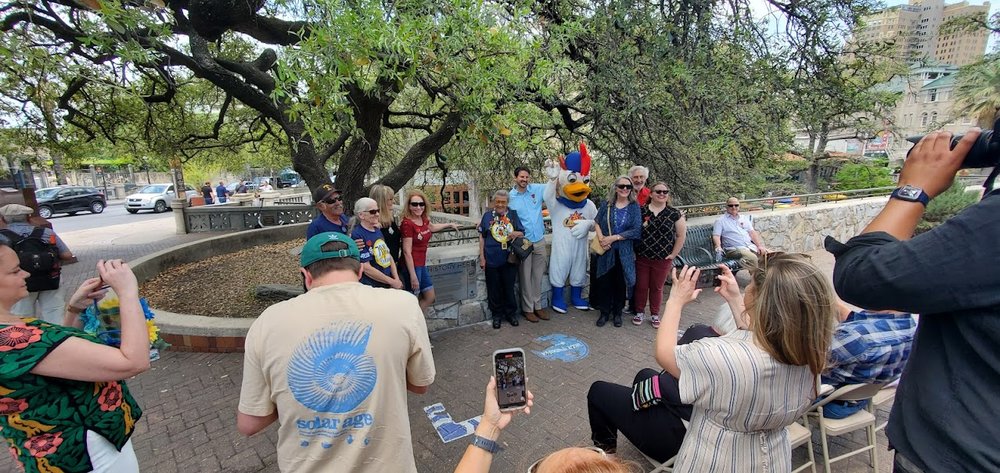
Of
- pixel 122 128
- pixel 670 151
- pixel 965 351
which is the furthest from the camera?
pixel 122 128

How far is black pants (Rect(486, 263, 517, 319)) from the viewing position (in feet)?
16.9

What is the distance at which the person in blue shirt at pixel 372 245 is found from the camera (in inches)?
154

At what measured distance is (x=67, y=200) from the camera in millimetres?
21641

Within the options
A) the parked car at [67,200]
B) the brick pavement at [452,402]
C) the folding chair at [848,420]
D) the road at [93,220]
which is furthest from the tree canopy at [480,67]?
the parked car at [67,200]

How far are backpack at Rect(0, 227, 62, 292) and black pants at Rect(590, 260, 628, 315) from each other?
19.3ft

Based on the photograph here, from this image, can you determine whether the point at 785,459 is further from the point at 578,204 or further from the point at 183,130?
the point at 183,130

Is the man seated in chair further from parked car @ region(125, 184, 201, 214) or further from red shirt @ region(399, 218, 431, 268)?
parked car @ region(125, 184, 201, 214)

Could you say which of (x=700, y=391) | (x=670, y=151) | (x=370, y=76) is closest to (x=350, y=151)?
(x=370, y=76)

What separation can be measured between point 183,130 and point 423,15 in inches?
378

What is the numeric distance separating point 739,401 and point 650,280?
3.86 meters

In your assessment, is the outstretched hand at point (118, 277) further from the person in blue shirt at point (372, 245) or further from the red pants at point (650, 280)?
the red pants at point (650, 280)

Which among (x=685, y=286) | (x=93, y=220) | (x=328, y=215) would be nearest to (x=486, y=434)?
(x=685, y=286)

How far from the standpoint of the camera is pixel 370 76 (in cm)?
407

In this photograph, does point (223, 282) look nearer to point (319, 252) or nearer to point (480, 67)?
point (480, 67)
